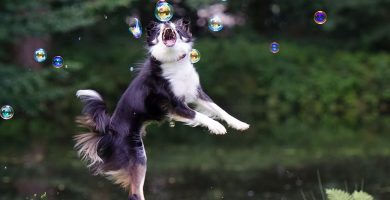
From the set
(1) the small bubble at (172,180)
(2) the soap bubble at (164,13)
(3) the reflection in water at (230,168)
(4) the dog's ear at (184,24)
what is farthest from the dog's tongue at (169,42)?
(1) the small bubble at (172,180)

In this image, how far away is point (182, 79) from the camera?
565cm

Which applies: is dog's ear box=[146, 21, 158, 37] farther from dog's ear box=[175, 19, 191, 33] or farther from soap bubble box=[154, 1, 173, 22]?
soap bubble box=[154, 1, 173, 22]

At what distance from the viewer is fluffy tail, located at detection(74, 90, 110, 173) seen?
5.88 m

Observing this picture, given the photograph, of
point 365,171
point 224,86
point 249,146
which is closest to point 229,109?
point 224,86

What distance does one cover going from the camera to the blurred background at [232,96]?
468 inches

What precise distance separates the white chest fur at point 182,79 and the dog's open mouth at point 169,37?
22 centimetres

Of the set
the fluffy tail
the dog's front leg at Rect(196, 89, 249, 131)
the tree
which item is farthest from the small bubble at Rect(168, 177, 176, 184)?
the dog's front leg at Rect(196, 89, 249, 131)

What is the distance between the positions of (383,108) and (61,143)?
10.5 meters

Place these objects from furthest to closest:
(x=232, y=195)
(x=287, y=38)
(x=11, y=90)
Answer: (x=287, y=38)
(x=11, y=90)
(x=232, y=195)

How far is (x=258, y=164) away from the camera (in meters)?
13.5

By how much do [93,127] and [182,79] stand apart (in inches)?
34.9

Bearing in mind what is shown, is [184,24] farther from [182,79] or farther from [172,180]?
[172,180]

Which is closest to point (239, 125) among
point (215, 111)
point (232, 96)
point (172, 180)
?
point (215, 111)

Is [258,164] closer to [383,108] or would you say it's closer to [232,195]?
[232,195]
